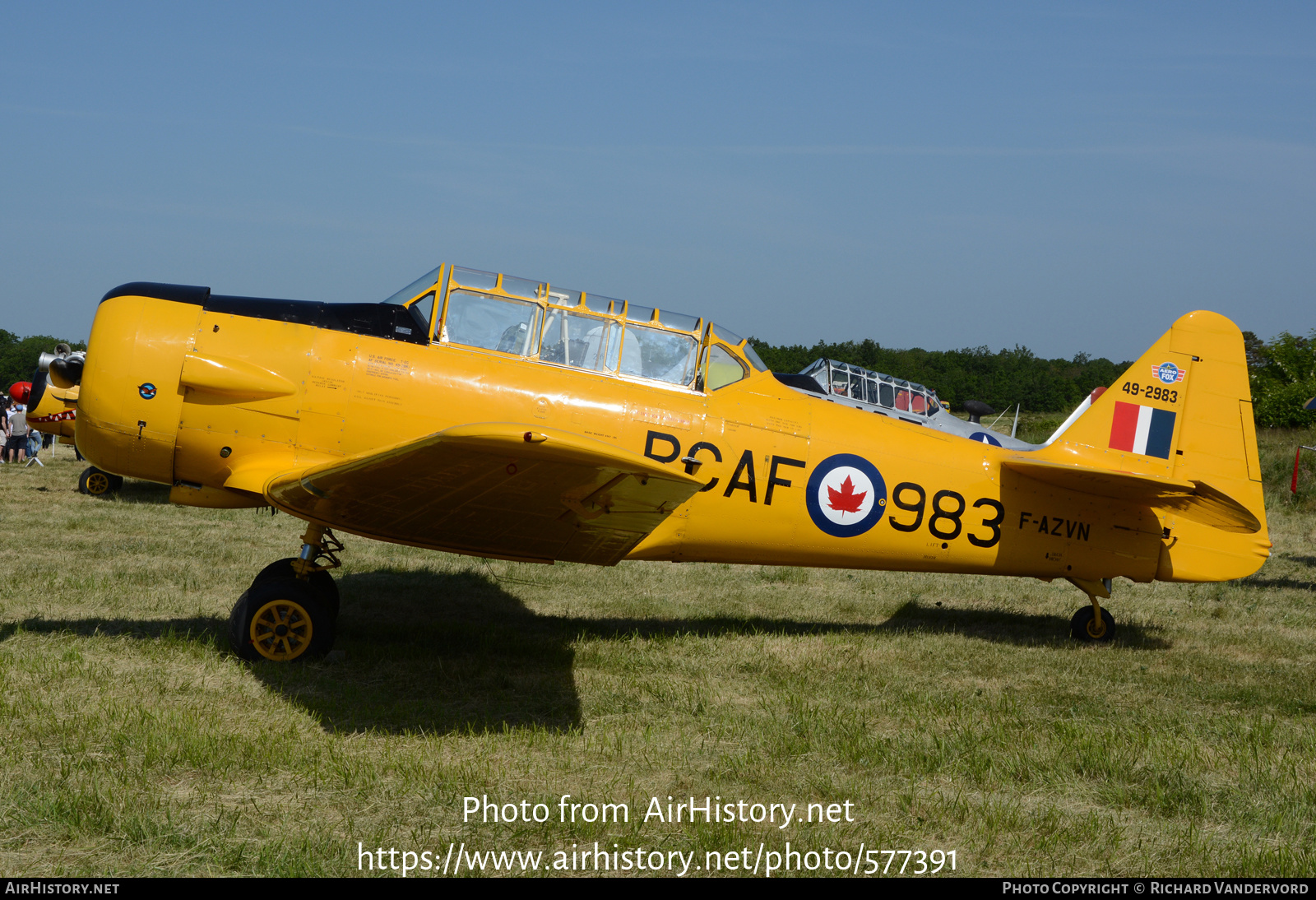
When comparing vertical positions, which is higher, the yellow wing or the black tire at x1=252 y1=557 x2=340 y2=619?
the yellow wing

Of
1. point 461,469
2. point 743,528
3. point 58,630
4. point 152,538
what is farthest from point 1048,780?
point 152,538

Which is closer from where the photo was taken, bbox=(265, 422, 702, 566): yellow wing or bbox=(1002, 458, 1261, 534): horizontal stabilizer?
bbox=(265, 422, 702, 566): yellow wing

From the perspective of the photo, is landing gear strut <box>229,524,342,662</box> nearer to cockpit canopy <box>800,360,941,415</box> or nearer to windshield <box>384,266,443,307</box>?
windshield <box>384,266,443,307</box>

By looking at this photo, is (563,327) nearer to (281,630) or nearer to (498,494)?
(498,494)

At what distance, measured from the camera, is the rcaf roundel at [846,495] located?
6570 millimetres

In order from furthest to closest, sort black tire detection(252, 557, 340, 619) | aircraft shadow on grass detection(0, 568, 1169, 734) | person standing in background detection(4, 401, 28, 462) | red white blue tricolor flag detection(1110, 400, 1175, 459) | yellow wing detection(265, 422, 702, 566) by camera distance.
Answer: person standing in background detection(4, 401, 28, 462) → red white blue tricolor flag detection(1110, 400, 1175, 459) → black tire detection(252, 557, 340, 619) → aircraft shadow on grass detection(0, 568, 1169, 734) → yellow wing detection(265, 422, 702, 566)

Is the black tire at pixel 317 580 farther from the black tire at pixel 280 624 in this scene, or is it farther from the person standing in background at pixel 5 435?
the person standing in background at pixel 5 435

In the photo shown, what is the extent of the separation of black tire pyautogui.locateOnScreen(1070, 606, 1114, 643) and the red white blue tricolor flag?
1.39 metres

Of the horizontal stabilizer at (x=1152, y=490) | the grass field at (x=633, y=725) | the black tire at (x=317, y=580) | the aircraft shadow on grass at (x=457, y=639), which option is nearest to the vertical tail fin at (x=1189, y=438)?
the horizontal stabilizer at (x=1152, y=490)

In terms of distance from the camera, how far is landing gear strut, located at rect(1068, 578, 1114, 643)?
7414 mm

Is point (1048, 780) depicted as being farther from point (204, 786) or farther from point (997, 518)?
point (204, 786)

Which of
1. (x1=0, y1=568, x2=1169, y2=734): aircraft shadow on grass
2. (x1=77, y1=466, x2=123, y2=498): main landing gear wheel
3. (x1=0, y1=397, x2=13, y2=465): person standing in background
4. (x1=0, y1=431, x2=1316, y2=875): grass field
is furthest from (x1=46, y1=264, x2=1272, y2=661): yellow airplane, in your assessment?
(x1=0, y1=397, x2=13, y2=465): person standing in background

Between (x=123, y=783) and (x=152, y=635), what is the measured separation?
8.46 feet

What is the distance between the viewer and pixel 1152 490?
681cm
